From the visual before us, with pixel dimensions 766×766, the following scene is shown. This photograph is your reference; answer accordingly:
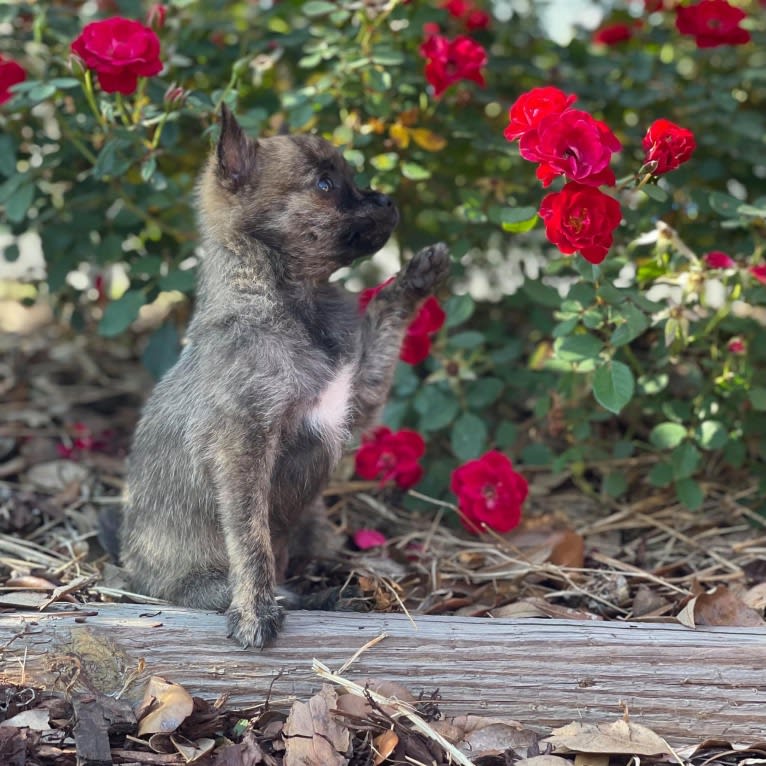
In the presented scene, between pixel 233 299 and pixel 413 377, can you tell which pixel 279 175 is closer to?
pixel 233 299

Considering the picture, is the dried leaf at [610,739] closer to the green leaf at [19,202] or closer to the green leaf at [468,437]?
the green leaf at [468,437]

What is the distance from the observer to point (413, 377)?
13.0ft

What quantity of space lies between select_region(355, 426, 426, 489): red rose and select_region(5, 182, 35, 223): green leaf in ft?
4.87

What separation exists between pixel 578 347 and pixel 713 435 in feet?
2.25

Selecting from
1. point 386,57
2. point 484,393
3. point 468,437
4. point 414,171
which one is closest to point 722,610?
point 468,437

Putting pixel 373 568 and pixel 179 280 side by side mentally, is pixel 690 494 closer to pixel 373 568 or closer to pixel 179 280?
pixel 373 568

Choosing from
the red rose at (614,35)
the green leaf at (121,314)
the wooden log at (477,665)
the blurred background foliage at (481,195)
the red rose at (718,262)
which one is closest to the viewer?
the wooden log at (477,665)

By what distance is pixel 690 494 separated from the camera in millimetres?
3639

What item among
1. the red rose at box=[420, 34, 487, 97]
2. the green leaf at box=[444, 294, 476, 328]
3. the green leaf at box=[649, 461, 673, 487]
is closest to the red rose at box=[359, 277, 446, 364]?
the green leaf at box=[444, 294, 476, 328]

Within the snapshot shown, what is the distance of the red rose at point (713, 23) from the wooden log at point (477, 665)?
6.83ft

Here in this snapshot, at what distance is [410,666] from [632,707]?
613 mm

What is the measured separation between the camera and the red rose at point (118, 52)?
318cm

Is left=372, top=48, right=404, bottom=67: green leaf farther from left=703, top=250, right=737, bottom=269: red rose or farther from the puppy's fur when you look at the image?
left=703, top=250, right=737, bottom=269: red rose

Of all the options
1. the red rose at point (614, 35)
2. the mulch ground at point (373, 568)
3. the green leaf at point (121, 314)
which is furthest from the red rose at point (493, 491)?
the red rose at point (614, 35)
